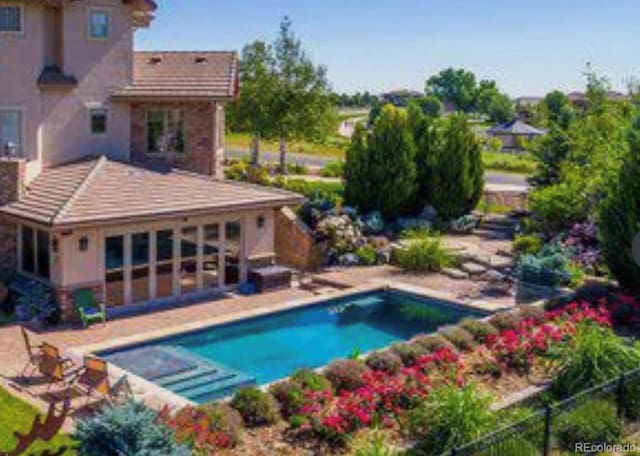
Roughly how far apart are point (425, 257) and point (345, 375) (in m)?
13.9

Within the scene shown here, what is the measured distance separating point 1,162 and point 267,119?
2911cm

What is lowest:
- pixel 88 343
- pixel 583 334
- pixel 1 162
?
pixel 88 343

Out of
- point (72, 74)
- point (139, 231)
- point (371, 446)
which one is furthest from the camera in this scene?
point (72, 74)

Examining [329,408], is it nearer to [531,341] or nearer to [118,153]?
[531,341]

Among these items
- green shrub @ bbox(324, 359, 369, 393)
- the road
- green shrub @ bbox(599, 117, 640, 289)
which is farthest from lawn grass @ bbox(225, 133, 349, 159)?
green shrub @ bbox(324, 359, 369, 393)

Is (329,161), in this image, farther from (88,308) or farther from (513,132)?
(88,308)

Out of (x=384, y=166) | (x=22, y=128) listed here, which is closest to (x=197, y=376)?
(x=22, y=128)

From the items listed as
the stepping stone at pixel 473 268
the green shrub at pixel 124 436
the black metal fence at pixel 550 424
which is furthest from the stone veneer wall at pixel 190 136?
the green shrub at pixel 124 436

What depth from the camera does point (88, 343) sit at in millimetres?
20781

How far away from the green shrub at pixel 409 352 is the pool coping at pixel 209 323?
14.0ft

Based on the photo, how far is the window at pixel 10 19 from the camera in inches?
1009

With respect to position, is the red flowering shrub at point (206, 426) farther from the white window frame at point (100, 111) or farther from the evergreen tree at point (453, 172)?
the evergreen tree at point (453, 172)

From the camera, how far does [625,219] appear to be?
75.3 feet

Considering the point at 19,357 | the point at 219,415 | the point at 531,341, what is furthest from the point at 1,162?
the point at 531,341
